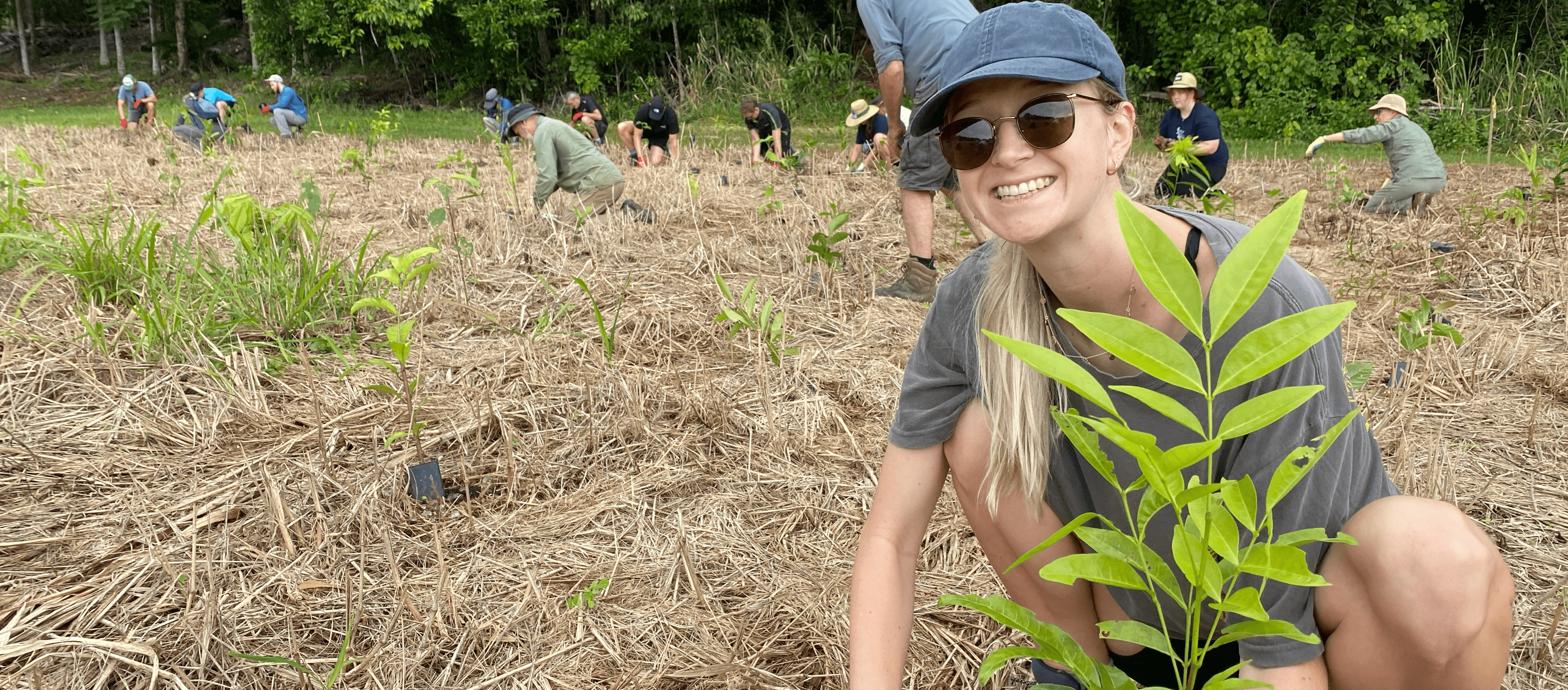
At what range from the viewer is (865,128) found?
345 inches

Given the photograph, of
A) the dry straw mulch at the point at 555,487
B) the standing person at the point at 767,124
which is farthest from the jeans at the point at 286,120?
the dry straw mulch at the point at 555,487

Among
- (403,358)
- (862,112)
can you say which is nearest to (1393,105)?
(862,112)

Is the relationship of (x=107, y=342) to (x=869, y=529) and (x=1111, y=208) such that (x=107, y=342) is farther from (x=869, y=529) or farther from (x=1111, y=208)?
(x=1111, y=208)

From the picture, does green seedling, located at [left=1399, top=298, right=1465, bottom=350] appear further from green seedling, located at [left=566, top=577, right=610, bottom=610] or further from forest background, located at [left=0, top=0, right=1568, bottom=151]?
forest background, located at [left=0, top=0, right=1568, bottom=151]

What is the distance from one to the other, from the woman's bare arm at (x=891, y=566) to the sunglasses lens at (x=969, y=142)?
1.39ft

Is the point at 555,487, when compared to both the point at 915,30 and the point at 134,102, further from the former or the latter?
the point at 134,102

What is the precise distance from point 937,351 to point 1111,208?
1.05 ft

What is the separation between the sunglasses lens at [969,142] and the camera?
44.6 inches

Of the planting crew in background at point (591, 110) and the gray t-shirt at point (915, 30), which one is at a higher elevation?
the gray t-shirt at point (915, 30)

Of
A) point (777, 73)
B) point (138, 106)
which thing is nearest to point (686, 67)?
point (777, 73)

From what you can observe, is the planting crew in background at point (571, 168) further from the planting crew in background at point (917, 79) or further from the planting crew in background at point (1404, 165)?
the planting crew in background at point (1404, 165)

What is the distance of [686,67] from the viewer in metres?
15.1

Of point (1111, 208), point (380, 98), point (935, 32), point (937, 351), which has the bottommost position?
point (380, 98)

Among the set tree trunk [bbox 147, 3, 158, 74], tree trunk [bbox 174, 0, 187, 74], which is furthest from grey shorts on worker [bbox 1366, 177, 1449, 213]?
tree trunk [bbox 147, 3, 158, 74]
